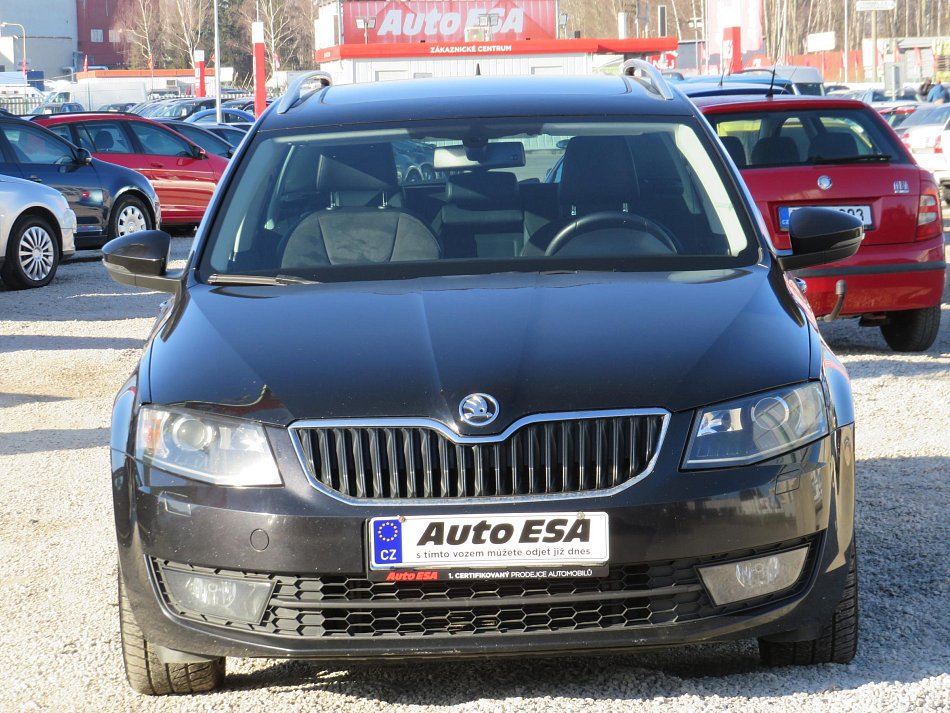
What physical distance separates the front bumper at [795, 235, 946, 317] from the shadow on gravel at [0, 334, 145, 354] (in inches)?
185

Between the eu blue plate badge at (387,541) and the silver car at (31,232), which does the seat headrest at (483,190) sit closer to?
the eu blue plate badge at (387,541)

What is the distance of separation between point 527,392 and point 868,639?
4.52 ft

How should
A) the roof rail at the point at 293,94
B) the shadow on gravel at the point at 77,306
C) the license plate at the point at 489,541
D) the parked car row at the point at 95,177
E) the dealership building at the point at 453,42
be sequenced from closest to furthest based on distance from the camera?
the license plate at the point at 489,541, the roof rail at the point at 293,94, the shadow on gravel at the point at 77,306, the parked car row at the point at 95,177, the dealership building at the point at 453,42

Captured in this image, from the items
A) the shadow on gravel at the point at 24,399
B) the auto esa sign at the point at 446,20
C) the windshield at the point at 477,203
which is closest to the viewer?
the windshield at the point at 477,203

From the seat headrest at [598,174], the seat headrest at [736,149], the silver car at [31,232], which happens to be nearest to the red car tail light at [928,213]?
the seat headrest at [736,149]

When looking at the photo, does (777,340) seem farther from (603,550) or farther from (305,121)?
(305,121)

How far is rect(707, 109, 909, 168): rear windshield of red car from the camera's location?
876 cm

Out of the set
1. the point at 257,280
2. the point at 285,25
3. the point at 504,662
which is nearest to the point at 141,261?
the point at 257,280

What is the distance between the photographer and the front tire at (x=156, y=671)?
141 inches

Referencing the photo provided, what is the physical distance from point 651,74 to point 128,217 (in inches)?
470

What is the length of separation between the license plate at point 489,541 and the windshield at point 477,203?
46.0 inches

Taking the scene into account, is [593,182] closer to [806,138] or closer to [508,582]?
[508,582]

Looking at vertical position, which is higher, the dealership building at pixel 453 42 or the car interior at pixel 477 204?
the dealership building at pixel 453 42

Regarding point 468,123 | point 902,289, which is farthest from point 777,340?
point 902,289
